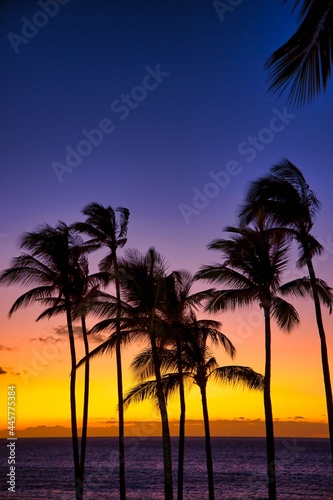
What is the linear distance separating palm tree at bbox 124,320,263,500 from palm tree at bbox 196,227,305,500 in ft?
10.6

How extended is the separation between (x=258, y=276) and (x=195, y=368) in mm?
8060

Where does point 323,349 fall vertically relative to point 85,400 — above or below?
above

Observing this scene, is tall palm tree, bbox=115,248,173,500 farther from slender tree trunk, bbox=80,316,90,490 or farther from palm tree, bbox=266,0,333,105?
palm tree, bbox=266,0,333,105

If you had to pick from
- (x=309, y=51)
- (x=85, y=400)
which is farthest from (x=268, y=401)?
(x=309, y=51)

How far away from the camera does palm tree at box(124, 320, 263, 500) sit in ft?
82.2

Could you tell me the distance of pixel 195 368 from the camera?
28641mm

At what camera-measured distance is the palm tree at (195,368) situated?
987 inches

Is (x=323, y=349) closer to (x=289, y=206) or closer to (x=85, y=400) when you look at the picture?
(x=289, y=206)

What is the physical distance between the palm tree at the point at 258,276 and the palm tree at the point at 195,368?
3241 millimetres

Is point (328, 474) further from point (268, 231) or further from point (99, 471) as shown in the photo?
point (268, 231)

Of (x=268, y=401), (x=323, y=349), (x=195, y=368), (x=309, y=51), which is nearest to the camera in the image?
(x=309, y=51)

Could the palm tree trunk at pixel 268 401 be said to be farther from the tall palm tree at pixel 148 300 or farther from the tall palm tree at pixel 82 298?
the tall palm tree at pixel 82 298

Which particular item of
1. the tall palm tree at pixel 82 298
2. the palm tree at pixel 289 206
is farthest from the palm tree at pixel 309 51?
the tall palm tree at pixel 82 298

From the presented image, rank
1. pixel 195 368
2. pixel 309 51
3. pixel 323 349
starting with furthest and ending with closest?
1. pixel 195 368
2. pixel 323 349
3. pixel 309 51
